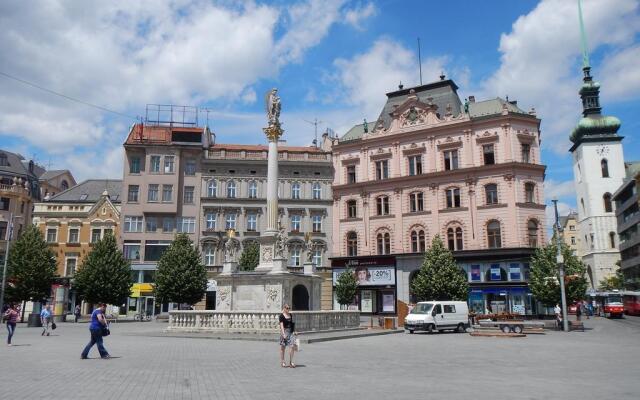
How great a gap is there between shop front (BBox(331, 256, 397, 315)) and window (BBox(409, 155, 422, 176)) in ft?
29.7

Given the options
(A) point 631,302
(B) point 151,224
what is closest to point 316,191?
(B) point 151,224

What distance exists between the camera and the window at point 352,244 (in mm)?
53209

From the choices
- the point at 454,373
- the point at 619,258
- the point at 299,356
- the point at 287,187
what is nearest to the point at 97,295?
the point at 287,187

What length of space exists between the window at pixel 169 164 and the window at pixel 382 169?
21991 millimetres

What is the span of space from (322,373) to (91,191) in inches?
2256

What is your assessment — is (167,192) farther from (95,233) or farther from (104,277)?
(104,277)

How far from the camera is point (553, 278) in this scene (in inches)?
1330

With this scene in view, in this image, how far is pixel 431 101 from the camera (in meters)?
51.6

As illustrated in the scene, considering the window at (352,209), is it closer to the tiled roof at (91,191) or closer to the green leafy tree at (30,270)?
the tiled roof at (91,191)

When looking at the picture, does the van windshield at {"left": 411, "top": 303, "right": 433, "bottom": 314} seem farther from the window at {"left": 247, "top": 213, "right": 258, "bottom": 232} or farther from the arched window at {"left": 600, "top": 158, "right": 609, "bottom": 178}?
the arched window at {"left": 600, "top": 158, "right": 609, "bottom": 178}

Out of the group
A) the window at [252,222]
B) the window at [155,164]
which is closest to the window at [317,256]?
the window at [252,222]

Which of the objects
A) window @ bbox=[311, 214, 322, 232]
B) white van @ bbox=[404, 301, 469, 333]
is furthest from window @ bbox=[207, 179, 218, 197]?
white van @ bbox=[404, 301, 469, 333]

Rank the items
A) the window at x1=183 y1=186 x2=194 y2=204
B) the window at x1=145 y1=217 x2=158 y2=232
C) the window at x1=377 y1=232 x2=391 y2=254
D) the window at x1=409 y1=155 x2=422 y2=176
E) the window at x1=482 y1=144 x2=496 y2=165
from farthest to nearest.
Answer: the window at x1=183 y1=186 x2=194 y2=204 < the window at x1=145 y1=217 x2=158 y2=232 < the window at x1=377 y1=232 x2=391 y2=254 < the window at x1=409 y1=155 x2=422 y2=176 < the window at x1=482 y1=144 x2=496 y2=165

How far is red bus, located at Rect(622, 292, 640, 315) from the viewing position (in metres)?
51.2
